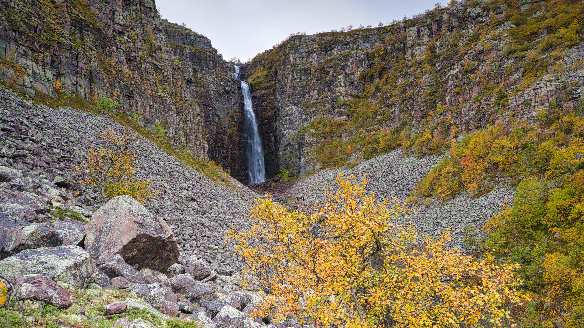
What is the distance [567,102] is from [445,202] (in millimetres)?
13495

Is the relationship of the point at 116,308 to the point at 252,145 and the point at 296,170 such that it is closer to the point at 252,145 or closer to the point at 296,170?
the point at 296,170

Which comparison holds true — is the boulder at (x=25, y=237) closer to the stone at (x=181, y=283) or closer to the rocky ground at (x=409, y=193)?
the stone at (x=181, y=283)

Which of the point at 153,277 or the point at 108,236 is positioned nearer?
the point at 153,277

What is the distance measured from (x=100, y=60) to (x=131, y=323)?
169 feet

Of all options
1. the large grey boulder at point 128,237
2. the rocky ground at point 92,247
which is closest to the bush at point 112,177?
the rocky ground at point 92,247

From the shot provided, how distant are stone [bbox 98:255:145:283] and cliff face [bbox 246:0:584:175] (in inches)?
1491

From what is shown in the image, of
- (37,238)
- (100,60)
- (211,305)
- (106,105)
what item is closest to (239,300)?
(211,305)

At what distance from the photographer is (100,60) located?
53031 mm

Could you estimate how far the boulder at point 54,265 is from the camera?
9.88 m

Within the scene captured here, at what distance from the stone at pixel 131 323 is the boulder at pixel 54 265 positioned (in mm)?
2129

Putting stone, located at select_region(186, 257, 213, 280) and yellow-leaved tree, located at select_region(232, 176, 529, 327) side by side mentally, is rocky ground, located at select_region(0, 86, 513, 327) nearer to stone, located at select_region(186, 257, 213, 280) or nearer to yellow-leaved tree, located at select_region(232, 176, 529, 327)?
stone, located at select_region(186, 257, 213, 280)

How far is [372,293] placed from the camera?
38.4 feet

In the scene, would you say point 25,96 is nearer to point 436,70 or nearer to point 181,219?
point 181,219

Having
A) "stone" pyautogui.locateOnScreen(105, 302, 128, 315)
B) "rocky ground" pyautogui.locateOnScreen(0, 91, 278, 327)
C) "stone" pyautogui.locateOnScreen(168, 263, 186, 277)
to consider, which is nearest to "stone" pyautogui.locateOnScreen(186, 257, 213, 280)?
"rocky ground" pyautogui.locateOnScreen(0, 91, 278, 327)
